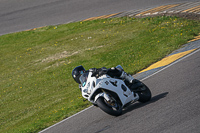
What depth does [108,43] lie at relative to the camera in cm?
1489

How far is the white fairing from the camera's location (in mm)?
7375

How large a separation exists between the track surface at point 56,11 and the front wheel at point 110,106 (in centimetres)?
1078

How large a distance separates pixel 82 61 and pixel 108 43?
1792 millimetres

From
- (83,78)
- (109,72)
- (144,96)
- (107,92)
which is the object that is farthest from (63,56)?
(107,92)

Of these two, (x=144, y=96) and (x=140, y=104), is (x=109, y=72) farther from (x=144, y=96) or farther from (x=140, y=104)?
(x=140, y=104)

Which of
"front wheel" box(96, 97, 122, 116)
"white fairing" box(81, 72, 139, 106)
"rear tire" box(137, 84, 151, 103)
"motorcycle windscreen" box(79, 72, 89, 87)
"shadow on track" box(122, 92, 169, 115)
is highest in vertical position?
"motorcycle windscreen" box(79, 72, 89, 87)

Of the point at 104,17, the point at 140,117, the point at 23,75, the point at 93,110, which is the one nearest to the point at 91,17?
the point at 104,17

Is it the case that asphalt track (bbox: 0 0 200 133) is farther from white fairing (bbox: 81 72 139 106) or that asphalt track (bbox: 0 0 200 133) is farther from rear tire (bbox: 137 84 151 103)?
white fairing (bbox: 81 72 139 106)

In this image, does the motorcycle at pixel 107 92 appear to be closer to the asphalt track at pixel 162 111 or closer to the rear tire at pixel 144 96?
the rear tire at pixel 144 96

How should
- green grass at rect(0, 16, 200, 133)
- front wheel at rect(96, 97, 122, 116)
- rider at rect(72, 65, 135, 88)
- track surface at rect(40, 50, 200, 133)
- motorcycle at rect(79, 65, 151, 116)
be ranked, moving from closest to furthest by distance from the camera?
track surface at rect(40, 50, 200, 133), front wheel at rect(96, 97, 122, 116), motorcycle at rect(79, 65, 151, 116), rider at rect(72, 65, 135, 88), green grass at rect(0, 16, 200, 133)

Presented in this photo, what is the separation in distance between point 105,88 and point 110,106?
0.42 m

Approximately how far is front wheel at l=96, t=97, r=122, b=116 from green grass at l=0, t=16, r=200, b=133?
212 centimetres

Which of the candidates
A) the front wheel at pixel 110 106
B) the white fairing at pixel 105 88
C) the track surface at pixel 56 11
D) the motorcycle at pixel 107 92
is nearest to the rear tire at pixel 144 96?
the motorcycle at pixel 107 92

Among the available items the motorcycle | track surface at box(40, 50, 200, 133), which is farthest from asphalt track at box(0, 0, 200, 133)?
the motorcycle
